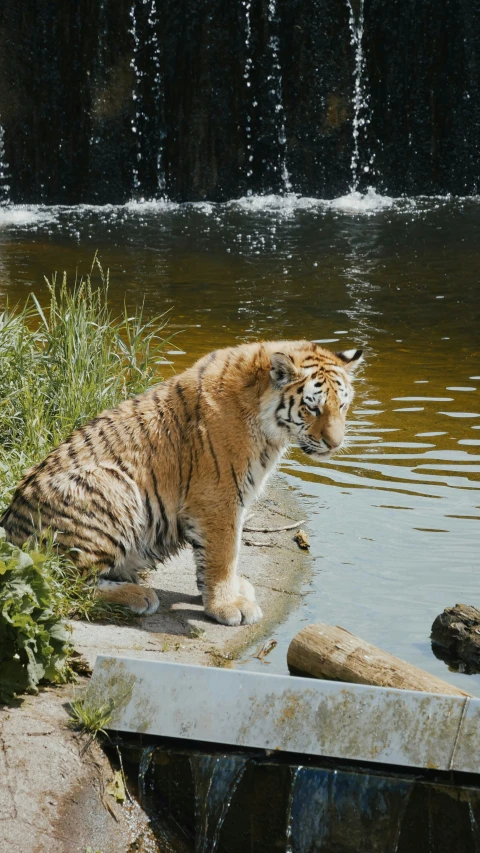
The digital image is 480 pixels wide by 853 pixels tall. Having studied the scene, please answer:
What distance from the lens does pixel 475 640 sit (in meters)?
4.80

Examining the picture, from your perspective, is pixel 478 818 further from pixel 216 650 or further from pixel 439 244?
pixel 439 244

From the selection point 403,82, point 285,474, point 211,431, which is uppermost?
point 403,82

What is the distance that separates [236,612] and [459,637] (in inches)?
37.8

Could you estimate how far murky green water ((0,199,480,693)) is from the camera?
576cm

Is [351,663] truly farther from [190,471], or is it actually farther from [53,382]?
[53,382]

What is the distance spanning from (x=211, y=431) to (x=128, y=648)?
106 cm

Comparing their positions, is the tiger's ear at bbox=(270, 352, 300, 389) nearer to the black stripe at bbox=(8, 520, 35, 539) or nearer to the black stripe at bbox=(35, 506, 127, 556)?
the black stripe at bbox=(35, 506, 127, 556)

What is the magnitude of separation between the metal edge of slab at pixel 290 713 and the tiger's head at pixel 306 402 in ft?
4.86

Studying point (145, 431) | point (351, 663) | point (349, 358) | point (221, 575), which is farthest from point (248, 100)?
point (351, 663)

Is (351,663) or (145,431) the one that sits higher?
(145,431)

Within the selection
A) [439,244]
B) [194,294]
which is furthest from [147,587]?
[439,244]

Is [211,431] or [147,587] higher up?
[211,431]

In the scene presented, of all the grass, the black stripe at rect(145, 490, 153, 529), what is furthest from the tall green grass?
the black stripe at rect(145, 490, 153, 529)

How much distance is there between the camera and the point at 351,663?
416cm
